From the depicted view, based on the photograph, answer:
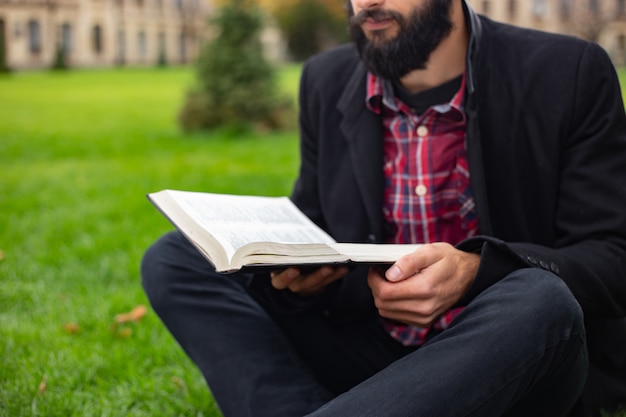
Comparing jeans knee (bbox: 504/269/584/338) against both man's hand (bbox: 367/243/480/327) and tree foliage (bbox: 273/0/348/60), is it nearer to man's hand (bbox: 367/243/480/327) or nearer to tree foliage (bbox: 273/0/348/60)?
man's hand (bbox: 367/243/480/327)

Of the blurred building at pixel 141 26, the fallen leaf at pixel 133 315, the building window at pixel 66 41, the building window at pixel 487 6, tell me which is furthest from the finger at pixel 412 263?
the building window at pixel 66 41

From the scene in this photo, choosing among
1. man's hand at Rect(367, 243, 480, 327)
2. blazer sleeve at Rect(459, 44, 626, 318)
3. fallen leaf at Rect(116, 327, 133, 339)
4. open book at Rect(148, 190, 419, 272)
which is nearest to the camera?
open book at Rect(148, 190, 419, 272)

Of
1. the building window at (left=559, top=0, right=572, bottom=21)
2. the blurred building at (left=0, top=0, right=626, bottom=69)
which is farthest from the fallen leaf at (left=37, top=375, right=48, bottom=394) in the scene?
the building window at (left=559, top=0, right=572, bottom=21)

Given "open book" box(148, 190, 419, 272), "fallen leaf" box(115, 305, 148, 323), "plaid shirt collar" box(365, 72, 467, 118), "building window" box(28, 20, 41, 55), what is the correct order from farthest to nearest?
"building window" box(28, 20, 41, 55) → "fallen leaf" box(115, 305, 148, 323) → "plaid shirt collar" box(365, 72, 467, 118) → "open book" box(148, 190, 419, 272)

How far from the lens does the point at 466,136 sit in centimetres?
212

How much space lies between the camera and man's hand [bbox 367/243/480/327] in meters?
1.68

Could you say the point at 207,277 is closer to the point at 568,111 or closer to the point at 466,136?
the point at 466,136

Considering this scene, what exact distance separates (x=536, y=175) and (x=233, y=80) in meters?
8.49

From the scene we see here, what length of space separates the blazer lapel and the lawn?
85 cm

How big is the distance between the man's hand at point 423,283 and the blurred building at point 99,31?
12.7 m

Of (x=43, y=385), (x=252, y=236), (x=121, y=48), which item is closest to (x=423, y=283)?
(x=252, y=236)

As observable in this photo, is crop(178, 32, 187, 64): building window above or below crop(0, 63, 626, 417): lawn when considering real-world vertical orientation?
below

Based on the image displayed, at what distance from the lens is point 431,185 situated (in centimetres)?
217

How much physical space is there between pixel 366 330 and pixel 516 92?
29.2 inches
